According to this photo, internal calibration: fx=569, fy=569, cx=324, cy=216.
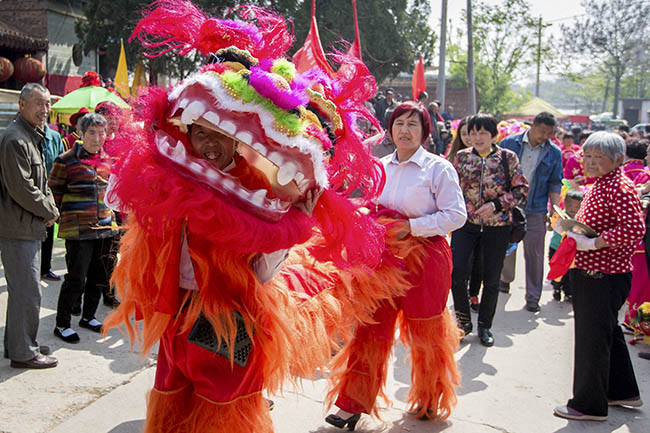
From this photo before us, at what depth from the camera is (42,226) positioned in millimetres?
3926

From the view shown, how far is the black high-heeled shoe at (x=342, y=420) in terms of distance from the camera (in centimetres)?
330

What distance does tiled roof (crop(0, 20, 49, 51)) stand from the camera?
16709 millimetres

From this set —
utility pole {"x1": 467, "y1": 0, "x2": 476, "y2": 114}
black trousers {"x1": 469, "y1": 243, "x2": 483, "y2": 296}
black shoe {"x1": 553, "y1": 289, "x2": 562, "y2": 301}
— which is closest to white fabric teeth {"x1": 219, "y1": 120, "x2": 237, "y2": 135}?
black trousers {"x1": 469, "y1": 243, "x2": 483, "y2": 296}

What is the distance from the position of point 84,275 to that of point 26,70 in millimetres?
14831

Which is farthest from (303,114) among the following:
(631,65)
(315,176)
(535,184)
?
(631,65)

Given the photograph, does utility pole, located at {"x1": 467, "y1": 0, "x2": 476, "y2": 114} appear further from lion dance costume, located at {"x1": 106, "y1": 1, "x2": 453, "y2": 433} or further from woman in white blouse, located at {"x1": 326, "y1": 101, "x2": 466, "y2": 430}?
lion dance costume, located at {"x1": 106, "y1": 1, "x2": 453, "y2": 433}

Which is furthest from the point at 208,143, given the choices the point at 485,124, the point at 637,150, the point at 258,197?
the point at 637,150

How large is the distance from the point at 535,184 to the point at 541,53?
103 ft

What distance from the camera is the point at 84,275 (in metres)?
4.60

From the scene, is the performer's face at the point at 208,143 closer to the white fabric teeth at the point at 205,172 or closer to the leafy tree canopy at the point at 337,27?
the white fabric teeth at the point at 205,172

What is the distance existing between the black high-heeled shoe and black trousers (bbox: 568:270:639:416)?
1.42 m

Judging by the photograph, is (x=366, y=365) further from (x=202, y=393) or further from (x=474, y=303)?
(x=474, y=303)

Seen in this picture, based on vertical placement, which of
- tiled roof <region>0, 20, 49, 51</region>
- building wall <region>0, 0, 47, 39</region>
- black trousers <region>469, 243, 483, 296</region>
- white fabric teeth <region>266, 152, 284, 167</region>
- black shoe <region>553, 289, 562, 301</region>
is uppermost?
building wall <region>0, 0, 47, 39</region>

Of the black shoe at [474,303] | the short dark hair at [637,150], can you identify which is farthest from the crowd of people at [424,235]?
the short dark hair at [637,150]
